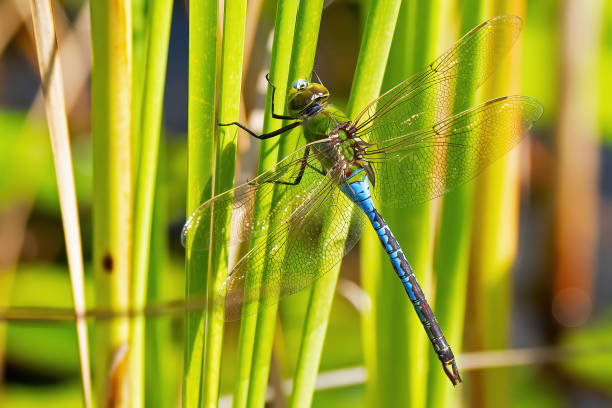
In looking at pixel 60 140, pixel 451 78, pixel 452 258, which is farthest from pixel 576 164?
pixel 60 140

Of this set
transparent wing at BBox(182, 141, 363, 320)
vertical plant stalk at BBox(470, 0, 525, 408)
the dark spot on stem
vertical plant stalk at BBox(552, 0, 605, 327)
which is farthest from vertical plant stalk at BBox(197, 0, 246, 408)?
vertical plant stalk at BBox(552, 0, 605, 327)

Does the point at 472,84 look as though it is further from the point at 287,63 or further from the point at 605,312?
the point at 605,312

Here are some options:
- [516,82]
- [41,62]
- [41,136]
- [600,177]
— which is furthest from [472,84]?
[600,177]

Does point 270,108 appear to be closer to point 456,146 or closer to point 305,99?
point 305,99

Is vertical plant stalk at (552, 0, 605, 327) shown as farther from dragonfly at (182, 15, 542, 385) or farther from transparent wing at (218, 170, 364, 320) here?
transparent wing at (218, 170, 364, 320)

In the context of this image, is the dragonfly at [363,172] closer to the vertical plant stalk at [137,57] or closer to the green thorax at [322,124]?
the green thorax at [322,124]

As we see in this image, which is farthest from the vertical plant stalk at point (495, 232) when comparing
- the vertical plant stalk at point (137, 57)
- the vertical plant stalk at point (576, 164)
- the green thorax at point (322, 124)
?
the vertical plant stalk at point (576, 164)

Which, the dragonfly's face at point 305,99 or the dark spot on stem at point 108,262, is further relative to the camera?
the dragonfly's face at point 305,99
